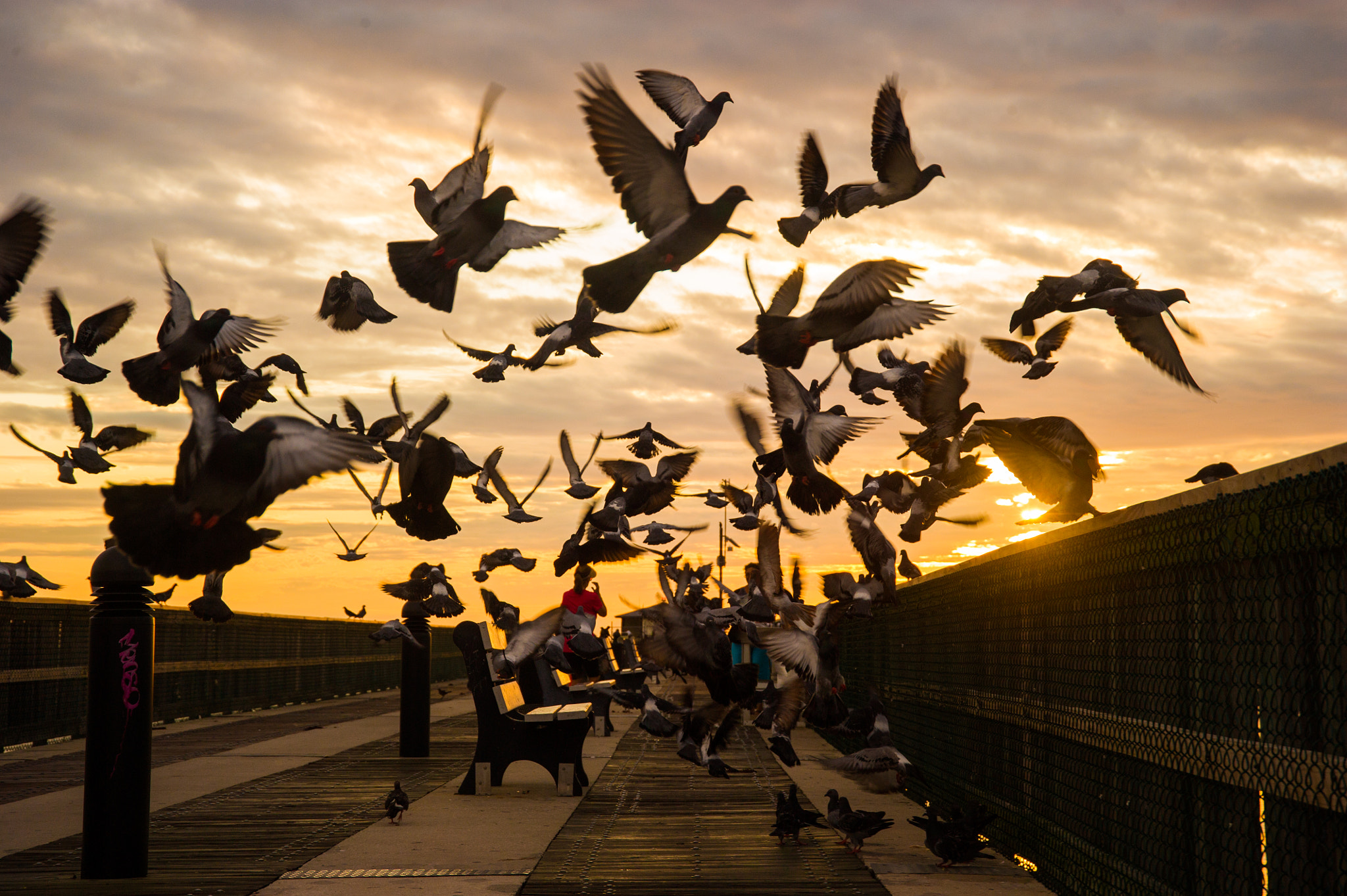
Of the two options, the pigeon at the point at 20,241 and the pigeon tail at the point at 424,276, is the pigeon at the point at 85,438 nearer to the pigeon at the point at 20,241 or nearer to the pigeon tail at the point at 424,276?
the pigeon at the point at 20,241

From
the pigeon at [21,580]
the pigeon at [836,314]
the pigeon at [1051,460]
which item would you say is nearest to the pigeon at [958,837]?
the pigeon at [1051,460]

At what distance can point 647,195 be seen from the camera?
15.6 feet

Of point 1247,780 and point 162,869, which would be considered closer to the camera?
point 1247,780

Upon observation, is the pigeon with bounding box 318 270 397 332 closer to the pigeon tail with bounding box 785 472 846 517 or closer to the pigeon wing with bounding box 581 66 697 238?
the pigeon wing with bounding box 581 66 697 238

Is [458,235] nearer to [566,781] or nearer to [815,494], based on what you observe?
[815,494]

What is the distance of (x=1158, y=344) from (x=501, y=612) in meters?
5.64

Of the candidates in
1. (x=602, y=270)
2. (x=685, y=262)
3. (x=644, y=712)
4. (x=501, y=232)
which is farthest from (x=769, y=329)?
(x=644, y=712)

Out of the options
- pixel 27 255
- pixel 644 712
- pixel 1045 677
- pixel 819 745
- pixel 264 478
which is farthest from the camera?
pixel 819 745

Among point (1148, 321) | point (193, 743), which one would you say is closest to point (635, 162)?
point (1148, 321)

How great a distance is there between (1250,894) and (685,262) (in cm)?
319

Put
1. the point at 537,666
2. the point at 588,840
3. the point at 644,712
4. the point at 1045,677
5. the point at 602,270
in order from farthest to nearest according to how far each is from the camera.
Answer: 1. the point at 537,666
2. the point at 644,712
3. the point at 588,840
4. the point at 1045,677
5. the point at 602,270

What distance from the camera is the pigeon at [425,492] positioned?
4.49 m

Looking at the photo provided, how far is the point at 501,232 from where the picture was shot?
6020 millimetres

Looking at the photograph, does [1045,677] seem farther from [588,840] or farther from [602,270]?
[602,270]
